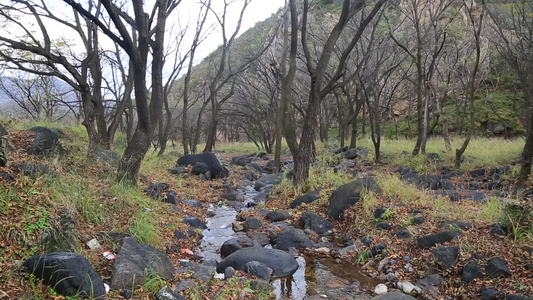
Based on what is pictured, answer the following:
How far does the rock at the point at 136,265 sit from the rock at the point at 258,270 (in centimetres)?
103

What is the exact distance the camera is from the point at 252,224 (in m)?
7.43

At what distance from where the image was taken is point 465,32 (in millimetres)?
19156

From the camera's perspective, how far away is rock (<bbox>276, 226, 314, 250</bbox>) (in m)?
6.39

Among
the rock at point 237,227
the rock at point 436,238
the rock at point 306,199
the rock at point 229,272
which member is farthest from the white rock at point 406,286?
the rock at point 306,199

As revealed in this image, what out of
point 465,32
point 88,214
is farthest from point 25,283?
point 465,32

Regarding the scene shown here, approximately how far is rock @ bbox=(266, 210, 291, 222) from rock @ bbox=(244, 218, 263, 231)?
518 mm

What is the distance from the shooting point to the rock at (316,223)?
23.9 feet

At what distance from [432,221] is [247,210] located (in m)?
4.44

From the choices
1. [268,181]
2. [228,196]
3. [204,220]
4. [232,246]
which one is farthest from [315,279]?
[268,181]

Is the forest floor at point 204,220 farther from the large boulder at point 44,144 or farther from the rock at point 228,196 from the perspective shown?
the rock at point 228,196

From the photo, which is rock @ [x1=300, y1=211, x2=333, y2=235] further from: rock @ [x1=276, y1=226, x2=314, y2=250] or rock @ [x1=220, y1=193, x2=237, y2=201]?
rock @ [x1=220, y1=193, x2=237, y2=201]

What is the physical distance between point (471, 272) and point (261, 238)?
3360 mm

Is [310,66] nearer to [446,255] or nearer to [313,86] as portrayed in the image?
[313,86]

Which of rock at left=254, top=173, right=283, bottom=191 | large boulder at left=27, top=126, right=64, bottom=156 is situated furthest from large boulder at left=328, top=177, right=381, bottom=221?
large boulder at left=27, top=126, right=64, bottom=156
